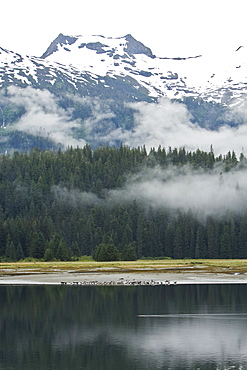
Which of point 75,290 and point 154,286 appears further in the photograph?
point 154,286

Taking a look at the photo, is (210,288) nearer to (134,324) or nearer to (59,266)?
(134,324)

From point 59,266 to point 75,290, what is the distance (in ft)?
A: 206

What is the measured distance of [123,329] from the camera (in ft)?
210

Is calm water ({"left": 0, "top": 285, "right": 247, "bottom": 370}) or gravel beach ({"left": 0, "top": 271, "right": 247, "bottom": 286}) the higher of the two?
calm water ({"left": 0, "top": 285, "right": 247, "bottom": 370})

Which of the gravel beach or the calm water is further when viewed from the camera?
the gravel beach

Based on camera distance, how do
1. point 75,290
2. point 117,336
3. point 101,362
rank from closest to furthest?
point 101,362 < point 117,336 < point 75,290

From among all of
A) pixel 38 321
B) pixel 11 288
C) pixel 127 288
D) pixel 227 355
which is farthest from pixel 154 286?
pixel 227 355

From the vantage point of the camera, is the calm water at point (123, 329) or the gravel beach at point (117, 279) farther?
the gravel beach at point (117, 279)

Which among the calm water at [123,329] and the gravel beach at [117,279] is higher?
the calm water at [123,329]

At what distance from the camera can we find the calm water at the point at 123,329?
51.1m

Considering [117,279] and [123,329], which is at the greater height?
[123,329]

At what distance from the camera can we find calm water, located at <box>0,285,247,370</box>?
5109cm

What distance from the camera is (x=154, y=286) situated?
10462cm

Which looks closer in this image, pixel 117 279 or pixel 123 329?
pixel 123 329
